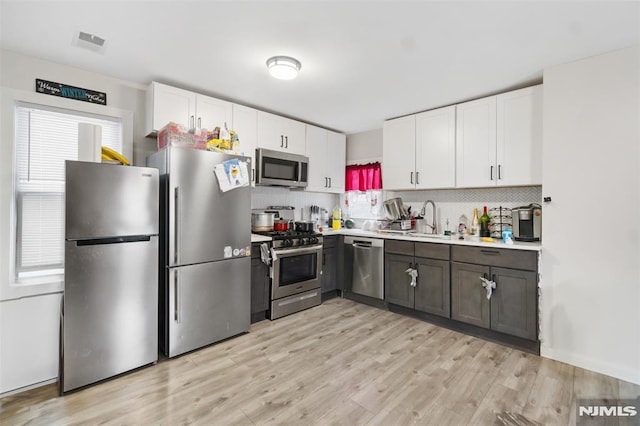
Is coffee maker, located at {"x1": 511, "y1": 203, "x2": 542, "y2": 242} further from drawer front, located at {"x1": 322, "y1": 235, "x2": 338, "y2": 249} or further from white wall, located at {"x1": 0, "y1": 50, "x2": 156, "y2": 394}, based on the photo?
white wall, located at {"x1": 0, "y1": 50, "x2": 156, "y2": 394}

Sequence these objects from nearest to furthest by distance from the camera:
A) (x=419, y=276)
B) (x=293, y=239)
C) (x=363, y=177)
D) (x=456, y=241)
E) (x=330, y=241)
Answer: (x=456, y=241) < (x=419, y=276) < (x=293, y=239) < (x=330, y=241) < (x=363, y=177)

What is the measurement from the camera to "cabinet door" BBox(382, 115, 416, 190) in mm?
3664

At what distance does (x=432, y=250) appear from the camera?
3.07m

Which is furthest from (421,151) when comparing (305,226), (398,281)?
(305,226)

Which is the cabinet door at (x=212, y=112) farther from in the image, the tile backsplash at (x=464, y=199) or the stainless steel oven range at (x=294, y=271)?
the tile backsplash at (x=464, y=199)

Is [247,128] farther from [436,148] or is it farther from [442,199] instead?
[442,199]

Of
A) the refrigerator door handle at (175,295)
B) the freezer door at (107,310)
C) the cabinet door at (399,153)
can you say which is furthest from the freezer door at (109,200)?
the cabinet door at (399,153)

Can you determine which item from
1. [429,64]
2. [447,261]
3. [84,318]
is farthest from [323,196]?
[84,318]

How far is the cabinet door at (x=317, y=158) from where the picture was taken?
4090mm

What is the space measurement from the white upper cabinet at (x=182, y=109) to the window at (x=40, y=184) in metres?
0.63

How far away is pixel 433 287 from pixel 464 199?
119 centimetres

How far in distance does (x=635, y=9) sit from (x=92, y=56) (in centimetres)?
373

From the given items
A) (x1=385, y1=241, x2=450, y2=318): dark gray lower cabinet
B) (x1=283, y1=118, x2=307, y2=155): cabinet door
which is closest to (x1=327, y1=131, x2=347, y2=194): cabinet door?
(x1=283, y1=118, x2=307, y2=155): cabinet door

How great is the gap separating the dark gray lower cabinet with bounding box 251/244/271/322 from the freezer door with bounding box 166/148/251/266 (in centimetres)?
27
